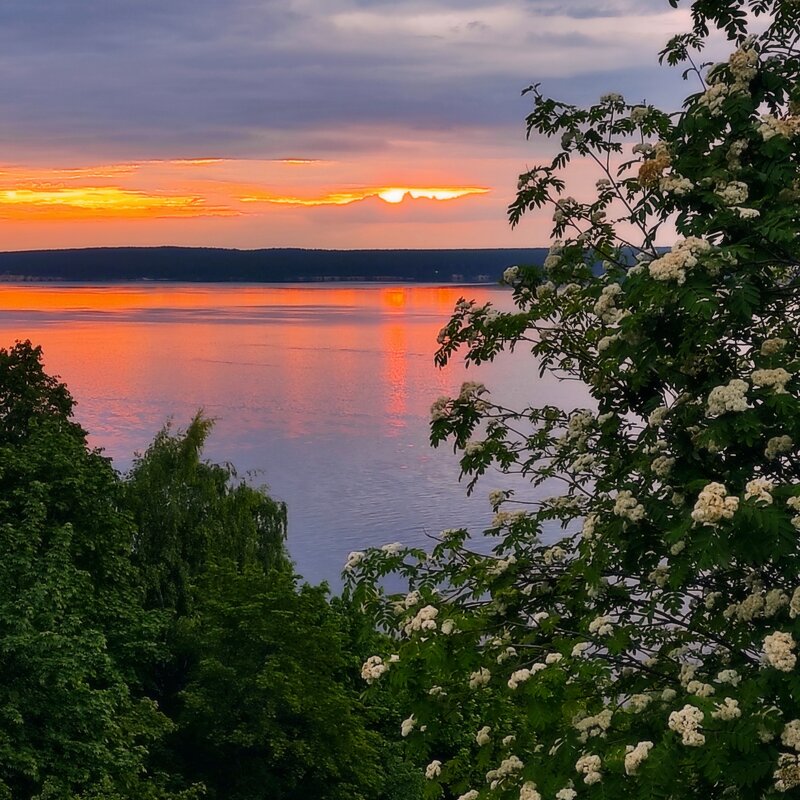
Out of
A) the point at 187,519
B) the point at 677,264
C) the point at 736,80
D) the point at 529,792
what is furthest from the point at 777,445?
the point at 187,519

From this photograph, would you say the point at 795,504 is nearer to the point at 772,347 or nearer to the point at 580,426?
the point at 772,347

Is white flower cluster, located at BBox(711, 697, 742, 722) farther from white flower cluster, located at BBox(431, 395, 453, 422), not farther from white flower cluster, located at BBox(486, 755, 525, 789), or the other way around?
white flower cluster, located at BBox(431, 395, 453, 422)

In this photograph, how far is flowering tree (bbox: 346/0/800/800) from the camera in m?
5.62

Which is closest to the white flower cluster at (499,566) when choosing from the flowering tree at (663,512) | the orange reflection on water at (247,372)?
the flowering tree at (663,512)

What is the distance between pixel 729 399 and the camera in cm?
594

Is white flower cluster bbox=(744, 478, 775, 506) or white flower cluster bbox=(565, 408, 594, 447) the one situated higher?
white flower cluster bbox=(744, 478, 775, 506)

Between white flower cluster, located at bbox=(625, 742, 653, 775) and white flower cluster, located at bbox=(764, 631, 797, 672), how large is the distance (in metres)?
0.82

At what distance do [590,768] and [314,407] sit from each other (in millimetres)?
71074

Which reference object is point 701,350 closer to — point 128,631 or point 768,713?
point 768,713

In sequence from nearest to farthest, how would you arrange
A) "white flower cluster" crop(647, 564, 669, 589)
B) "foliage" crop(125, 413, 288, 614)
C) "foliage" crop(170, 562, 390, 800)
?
"white flower cluster" crop(647, 564, 669, 589) → "foliage" crop(170, 562, 390, 800) → "foliage" crop(125, 413, 288, 614)

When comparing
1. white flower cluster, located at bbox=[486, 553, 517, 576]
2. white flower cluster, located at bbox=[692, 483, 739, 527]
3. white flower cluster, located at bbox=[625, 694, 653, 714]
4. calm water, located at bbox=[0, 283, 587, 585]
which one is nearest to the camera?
white flower cluster, located at bbox=[692, 483, 739, 527]

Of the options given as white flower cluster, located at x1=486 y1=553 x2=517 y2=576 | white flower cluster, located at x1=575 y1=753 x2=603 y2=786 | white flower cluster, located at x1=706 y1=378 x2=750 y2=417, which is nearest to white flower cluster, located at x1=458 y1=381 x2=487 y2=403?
white flower cluster, located at x1=486 y1=553 x2=517 y2=576

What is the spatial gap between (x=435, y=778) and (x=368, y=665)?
7.15 feet

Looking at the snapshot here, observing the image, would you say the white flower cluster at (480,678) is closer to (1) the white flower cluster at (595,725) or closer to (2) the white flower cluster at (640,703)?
(1) the white flower cluster at (595,725)
